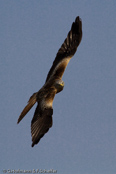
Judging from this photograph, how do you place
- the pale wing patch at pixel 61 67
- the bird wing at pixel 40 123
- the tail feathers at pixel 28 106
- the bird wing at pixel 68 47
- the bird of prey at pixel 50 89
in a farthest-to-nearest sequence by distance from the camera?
the bird wing at pixel 68 47 < the pale wing patch at pixel 61 67 < the tail feathers at pixel 28 106 < the bird of prey at pixel 50 89 < the bird wing at pixel 40 123

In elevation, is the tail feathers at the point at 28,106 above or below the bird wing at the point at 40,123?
above

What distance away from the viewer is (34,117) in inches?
486

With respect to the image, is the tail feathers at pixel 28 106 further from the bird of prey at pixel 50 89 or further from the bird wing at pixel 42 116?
the bird wing at pixel 42 116

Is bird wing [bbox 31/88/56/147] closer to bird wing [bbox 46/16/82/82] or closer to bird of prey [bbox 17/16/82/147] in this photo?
bird of prey [bbox 17/16/82/147]

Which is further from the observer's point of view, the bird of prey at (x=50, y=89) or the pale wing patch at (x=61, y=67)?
the pale wing patch at (x=61, y=67)

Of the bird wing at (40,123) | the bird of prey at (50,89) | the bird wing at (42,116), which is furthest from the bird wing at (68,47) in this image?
the bird wing at (40,123)

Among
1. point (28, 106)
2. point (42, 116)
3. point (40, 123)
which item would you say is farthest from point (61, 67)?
point (40, 123)

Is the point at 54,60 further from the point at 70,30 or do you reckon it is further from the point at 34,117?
the point at 34,117

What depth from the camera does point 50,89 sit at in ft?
42.4

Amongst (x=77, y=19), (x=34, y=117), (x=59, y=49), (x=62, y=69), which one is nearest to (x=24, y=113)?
(x=34, y=117)

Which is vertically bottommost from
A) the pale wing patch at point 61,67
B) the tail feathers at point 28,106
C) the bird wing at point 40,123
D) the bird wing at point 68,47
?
the bird wing at point 40,123

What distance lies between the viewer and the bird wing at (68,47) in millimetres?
14295

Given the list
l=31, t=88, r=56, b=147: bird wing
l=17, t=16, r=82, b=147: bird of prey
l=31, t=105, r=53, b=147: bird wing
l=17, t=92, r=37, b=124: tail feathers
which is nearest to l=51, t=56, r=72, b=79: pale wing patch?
l=17, t=16, r=82, b=147: bird of prey

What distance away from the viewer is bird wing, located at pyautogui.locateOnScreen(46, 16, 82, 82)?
14295 mm
